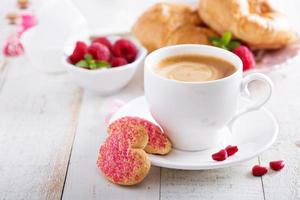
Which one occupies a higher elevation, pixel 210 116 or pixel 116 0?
pixel 210 116

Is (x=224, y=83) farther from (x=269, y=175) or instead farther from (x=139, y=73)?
(x=139, y=73)

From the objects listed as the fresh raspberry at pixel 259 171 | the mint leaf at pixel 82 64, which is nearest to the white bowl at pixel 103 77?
the mint leaf at pixel 82 64

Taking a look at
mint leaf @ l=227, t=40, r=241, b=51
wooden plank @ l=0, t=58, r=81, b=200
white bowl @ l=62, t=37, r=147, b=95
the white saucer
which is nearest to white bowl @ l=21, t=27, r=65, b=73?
wooden plank @ l=0, t=58, r=81, b=200

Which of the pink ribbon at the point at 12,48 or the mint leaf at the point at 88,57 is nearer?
the mint leaf at the point at 88,57

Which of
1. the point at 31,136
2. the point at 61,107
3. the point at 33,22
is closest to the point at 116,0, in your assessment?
the point at 33,22

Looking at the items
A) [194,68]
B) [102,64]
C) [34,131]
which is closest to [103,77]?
[102,64]

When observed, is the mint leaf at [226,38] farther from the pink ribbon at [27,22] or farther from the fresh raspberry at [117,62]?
the pink ribbon at [27,22]

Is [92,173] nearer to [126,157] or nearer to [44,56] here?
[126,157]
